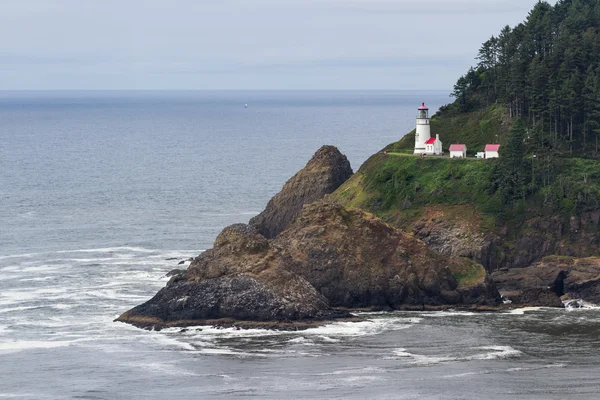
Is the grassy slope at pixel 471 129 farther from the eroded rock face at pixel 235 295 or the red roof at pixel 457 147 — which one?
the eroded rock face at pixel 235 295

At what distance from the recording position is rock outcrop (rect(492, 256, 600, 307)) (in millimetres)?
100125

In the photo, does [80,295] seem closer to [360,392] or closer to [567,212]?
[360,392]

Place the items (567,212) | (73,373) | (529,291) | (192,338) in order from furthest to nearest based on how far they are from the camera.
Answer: (567,212) < (529,291) < (192,338) < (73,373)

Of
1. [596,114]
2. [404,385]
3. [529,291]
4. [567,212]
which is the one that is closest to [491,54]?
[596,114]

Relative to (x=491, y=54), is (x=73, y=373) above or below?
below

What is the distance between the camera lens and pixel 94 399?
74000 millimetres

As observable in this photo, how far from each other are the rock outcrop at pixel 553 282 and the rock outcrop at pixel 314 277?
8.12ft

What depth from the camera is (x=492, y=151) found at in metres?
125

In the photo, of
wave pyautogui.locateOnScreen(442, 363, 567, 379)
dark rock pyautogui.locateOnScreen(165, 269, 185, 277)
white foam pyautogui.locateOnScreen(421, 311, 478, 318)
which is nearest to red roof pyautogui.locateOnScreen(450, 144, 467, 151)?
white foam pyautogui.locateOnScreen(421, 311, 478, 318)

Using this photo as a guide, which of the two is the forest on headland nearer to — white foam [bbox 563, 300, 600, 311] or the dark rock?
white foam [bbox 563, 300, 600, 311]

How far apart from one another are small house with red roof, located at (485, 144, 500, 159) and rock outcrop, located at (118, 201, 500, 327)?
2340cm

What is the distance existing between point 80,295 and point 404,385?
37450mm

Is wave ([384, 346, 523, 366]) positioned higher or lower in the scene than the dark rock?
lower

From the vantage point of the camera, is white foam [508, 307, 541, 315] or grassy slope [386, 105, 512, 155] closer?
white foam [508, 307, 541, 315]
